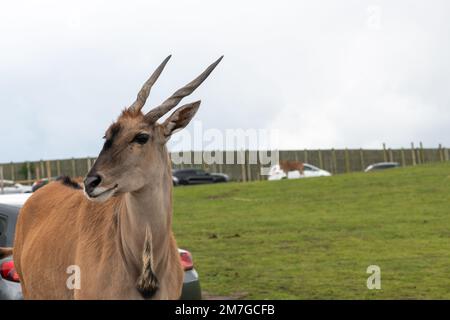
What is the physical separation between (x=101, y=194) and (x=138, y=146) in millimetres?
534

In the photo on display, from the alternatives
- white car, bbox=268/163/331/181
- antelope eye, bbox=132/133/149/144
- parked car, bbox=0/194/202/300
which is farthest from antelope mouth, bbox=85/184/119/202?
white car, bbox=268/163/331/181

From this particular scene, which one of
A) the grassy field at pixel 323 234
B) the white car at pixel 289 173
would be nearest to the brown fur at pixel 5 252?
the grassy field at pixel 323 234

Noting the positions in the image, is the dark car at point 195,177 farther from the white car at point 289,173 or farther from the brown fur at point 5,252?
the brown fur at point 5,252

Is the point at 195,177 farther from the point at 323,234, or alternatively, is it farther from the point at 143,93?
the point at 143,93

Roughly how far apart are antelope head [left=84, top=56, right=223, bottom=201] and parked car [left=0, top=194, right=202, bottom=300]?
3279 mm

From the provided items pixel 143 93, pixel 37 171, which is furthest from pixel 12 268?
pixel 37 171

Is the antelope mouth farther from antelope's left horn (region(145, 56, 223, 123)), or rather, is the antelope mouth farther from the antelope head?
antelope's left horn (region(145, 56, 223, 123))

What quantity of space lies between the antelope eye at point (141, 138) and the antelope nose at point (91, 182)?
0.49 metres

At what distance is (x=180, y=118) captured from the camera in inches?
263

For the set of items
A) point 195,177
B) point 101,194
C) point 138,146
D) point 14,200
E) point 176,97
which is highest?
point 176,97

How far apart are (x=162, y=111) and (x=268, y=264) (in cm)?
1169

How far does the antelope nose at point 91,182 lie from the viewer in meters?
6.06

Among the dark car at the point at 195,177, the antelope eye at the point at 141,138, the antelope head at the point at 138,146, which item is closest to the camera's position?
the antelope head at the point at 138,146

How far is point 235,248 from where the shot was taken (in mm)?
20859
